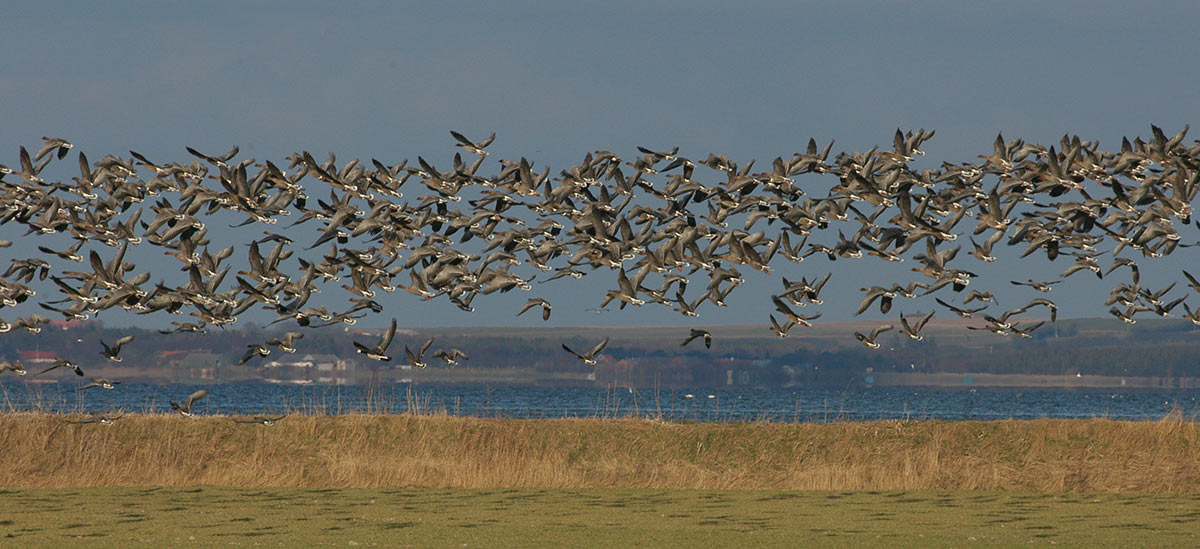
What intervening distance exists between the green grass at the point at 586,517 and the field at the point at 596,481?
7 cm

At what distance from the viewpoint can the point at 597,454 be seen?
115ft

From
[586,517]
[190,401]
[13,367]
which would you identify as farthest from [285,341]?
[586,517]

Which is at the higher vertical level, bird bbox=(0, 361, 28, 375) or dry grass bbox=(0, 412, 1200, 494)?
bird bbox=(0, 361, 28, 375)

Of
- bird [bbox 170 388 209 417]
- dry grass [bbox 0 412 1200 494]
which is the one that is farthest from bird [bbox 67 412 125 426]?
bird [bbox 170 388 209 417]

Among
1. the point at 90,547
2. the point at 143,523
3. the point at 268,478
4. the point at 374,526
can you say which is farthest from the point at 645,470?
the point at 90,547

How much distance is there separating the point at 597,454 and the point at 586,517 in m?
9.75

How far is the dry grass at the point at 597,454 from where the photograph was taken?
32656 millimetres

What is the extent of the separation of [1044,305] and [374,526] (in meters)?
12.9

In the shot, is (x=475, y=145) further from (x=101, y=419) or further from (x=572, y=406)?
(x=572, y=406)

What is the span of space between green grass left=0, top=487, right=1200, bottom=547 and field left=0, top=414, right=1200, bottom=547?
0.22 ft

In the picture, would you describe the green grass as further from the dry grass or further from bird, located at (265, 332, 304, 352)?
bird, located at (265, 332, 304, 352)

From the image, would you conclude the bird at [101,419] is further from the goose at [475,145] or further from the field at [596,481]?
the goose at [475,145]

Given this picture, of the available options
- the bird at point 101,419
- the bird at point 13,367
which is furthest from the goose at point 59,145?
the bird at point 101,419

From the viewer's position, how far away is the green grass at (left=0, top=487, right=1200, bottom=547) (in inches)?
852
